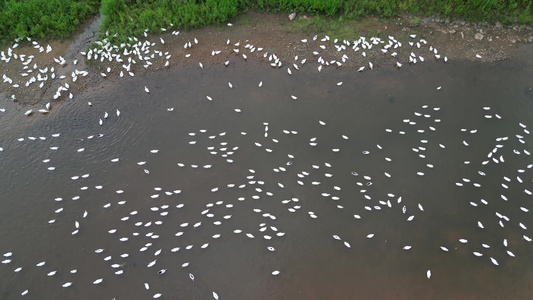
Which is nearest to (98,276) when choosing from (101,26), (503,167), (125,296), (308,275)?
(125,296)

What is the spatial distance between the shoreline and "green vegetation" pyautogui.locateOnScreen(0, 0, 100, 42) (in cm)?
43

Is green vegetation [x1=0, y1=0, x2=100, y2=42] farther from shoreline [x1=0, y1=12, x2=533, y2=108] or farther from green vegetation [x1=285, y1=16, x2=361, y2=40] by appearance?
green vegetation [x1=285, y1=16, x2=361, y2=40]

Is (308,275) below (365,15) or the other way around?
below

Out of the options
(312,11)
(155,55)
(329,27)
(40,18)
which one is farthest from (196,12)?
(40,18)

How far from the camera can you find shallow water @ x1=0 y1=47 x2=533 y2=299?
8.91m

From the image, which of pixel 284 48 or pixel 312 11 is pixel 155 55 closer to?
pixel 284 48

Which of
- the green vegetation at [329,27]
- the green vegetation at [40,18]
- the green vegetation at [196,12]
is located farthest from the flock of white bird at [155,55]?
the green vegetation at [196,12]

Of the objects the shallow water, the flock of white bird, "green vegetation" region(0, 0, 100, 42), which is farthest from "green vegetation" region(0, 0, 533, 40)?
the shallow water

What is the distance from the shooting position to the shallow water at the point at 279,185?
891 centimetres

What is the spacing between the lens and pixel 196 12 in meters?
12.9

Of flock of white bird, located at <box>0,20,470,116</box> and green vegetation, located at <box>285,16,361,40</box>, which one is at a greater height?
green vegetation, located at <box>285,16,361,40</box>

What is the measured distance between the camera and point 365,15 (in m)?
12.9

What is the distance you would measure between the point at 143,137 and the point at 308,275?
616cm

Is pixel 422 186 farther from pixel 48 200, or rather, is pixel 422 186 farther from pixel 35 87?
pixel 35 87
